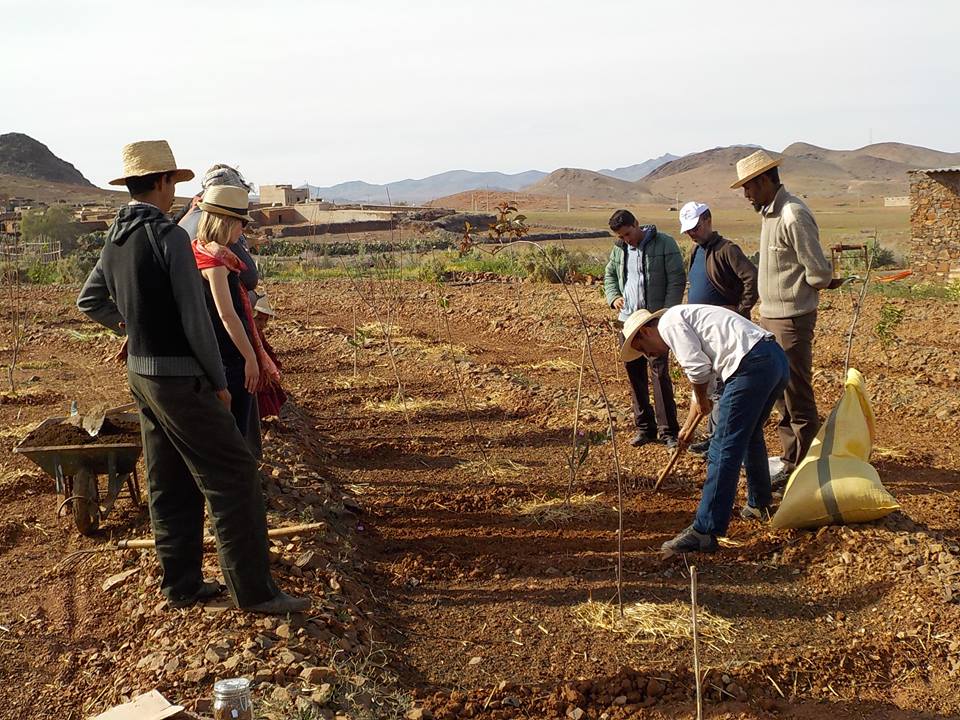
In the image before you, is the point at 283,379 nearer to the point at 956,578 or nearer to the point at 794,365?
the point at 794,365

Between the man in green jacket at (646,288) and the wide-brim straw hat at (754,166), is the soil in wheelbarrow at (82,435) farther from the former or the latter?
the wide-brim straw hat at (754,166)

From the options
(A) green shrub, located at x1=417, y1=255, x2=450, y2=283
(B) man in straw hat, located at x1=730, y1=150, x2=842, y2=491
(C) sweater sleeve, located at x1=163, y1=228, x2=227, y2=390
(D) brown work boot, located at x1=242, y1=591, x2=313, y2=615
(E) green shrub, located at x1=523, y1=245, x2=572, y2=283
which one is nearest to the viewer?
(C) sweater sleeve, located at x1=163, y1=228, x2=227, y2=390

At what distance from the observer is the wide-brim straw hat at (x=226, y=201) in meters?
3.90

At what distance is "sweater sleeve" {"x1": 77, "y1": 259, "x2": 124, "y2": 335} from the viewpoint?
12.4ft

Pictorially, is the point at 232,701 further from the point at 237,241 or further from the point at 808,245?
the point at 808,245

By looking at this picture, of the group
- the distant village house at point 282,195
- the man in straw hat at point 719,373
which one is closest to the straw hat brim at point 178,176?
the man in straw hat at point 719,373

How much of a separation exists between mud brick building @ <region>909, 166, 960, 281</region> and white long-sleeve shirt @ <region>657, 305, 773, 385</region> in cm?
1526

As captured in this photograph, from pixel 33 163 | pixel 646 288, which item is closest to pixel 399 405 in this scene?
pixel 646 288

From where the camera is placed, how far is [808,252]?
4.95m

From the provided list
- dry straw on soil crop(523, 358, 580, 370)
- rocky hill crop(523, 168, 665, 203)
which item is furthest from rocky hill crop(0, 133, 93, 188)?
dry straw on soil crop(523, 358, 580, 370)

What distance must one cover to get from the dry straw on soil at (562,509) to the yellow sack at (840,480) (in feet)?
3.28

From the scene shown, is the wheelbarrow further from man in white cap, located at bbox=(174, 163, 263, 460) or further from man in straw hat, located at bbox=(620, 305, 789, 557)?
man in straw hat, located at bbox=(620, 305, 789, 557)

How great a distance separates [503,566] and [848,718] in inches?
67.1

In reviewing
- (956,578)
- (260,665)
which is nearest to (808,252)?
(956,578)
